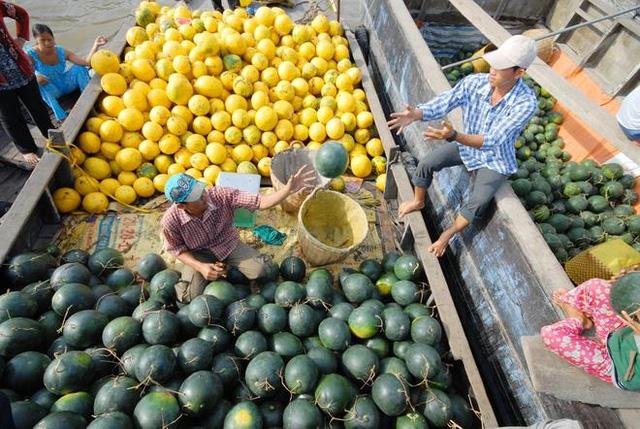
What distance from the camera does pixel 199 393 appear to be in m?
2.43

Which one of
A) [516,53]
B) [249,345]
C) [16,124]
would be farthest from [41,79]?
[516,53]

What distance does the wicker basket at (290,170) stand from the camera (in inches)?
172

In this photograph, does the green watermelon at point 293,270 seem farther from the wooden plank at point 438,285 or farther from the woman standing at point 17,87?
the woman standing at point 17,87

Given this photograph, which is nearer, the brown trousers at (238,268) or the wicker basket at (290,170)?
the brown trousers at (238,268)

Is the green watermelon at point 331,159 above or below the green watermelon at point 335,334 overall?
above

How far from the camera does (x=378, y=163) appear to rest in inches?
200

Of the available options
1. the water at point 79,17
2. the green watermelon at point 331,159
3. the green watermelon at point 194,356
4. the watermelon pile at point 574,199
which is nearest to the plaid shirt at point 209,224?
the green watermelon at point 331,159

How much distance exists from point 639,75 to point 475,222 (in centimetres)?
452

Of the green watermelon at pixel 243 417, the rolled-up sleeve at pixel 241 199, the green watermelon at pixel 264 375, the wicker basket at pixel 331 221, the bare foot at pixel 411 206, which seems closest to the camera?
the green watermelon at pixel 243 417

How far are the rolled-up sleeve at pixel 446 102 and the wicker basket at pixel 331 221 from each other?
3.98ft

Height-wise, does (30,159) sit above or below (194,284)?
below

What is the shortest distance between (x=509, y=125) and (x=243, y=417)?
306 centimetres

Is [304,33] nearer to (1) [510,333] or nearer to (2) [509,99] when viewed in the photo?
(2) [509,99]

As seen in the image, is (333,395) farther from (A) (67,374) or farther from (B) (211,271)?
(A) (67,374)
